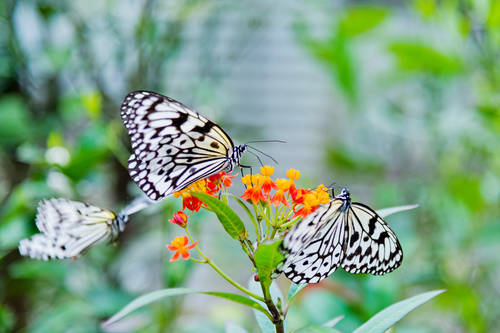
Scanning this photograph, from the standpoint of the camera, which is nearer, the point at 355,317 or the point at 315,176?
the point at 355,317

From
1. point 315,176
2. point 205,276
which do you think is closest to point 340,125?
point 315,176

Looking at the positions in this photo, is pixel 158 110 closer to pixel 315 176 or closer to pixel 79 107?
pixel 79 107

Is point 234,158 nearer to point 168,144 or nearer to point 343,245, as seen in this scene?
point 168,144

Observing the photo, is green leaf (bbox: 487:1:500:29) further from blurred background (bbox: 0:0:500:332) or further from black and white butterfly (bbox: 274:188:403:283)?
black and white butterfly (bbox: 274:188:403:283)

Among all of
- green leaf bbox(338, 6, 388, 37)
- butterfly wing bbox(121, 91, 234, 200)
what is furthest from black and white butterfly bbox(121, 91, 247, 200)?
green leaf bbox(338, 6, 388, 37)

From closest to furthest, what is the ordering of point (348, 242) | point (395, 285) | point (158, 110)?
point (348, 242), point (158, 110), point (395, 285)

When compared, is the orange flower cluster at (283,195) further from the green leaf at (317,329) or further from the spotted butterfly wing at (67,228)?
the spotted butterfly wing at (67,228)

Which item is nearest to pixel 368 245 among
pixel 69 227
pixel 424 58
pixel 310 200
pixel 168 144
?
pixel 310 200

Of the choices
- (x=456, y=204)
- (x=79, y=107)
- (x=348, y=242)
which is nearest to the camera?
(x=348, y=242)
